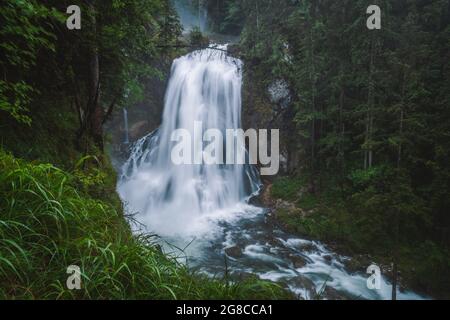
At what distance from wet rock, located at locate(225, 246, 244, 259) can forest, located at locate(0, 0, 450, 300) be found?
76mm

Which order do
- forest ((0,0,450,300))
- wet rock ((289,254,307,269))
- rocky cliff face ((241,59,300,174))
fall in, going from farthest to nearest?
rocky cliff face ((241,59,300,174)), wet rock ((289,254,307,269)), forest ((0,0,450,300))

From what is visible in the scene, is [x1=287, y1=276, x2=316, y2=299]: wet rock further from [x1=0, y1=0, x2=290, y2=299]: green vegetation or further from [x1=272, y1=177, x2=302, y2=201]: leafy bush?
[x1=0, y1=0, x2=290, y2=299]: green vegetation

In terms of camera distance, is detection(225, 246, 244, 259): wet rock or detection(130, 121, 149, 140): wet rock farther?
detection(130, 121, 149, 140): wet rock

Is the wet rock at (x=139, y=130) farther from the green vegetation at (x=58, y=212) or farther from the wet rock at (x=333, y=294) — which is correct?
the green vegetation at (x=58, y=212)

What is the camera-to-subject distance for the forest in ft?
9.34

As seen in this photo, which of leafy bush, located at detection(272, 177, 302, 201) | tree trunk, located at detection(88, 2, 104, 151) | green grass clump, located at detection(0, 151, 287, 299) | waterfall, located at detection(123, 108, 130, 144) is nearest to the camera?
green grass clump, located at detection(0, 151, 287, 299)

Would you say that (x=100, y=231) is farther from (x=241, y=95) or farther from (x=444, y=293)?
(x=241, y=95)

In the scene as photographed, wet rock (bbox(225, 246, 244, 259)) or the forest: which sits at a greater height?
the forest

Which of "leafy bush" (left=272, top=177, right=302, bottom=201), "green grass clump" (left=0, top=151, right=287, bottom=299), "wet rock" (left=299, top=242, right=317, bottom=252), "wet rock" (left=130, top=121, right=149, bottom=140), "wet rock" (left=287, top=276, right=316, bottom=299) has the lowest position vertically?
"wet rock" (left=287, top=276, right=316, bottom=299)

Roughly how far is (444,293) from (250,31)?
17809 millimetres

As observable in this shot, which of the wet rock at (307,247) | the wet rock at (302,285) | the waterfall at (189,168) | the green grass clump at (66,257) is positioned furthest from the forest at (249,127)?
the wet rock at (307,247)

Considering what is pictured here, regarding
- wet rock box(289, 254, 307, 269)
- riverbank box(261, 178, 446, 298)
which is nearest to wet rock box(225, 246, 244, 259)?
wet rock box(289, 254, 307, 269)

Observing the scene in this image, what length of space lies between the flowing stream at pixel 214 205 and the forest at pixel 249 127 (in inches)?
8.3

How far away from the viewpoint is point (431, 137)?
12203mm
